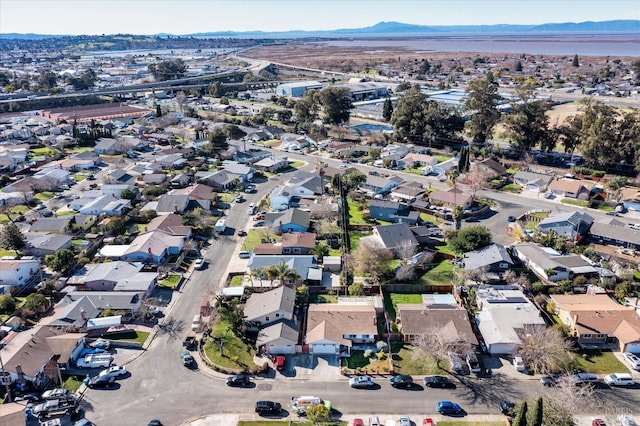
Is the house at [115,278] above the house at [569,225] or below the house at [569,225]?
below

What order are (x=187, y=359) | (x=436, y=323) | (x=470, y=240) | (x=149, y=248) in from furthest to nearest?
(x=149, y=248), (x=470, y=240), (x=436, y=323), (x=187, y=359)

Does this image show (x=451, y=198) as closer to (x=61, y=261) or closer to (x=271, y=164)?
(x=271, y=164)

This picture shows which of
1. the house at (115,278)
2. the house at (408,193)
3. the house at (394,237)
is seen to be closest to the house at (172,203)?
the house at (115,278)

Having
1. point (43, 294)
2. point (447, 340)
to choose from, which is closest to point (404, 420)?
point (447, 340)

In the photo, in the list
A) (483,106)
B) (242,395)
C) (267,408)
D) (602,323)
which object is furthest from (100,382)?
(483,106)

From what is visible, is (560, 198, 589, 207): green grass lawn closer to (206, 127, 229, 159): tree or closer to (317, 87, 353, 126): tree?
(317, 87, 353, 126): tree

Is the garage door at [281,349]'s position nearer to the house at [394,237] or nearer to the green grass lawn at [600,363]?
the house at [394,237]
